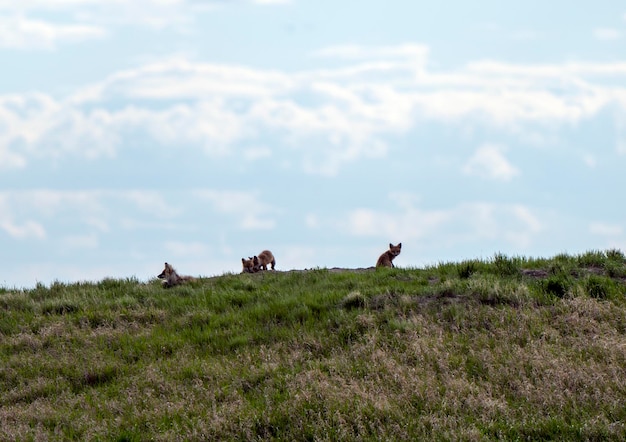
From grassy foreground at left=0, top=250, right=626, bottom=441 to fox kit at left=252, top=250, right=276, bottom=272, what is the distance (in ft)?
14.8

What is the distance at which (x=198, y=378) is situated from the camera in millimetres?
14250

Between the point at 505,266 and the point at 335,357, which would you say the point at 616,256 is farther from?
the point at 335,357

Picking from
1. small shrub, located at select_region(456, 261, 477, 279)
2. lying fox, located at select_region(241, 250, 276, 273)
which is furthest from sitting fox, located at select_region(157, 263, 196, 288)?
small shrub, located at select_region(456, 261, 477, 279)

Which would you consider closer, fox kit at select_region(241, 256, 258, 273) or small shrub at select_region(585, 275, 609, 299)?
small shrub at select_region(585, 275, 609, 299)

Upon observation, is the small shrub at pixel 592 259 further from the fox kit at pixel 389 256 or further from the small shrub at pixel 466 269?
the fox kit at pixel 389 256

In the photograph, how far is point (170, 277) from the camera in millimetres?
21578

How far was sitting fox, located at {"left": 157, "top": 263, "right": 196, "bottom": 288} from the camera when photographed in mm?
21391

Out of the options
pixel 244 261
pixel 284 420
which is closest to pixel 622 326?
pixel 284 420

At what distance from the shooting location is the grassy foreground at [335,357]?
466 inches

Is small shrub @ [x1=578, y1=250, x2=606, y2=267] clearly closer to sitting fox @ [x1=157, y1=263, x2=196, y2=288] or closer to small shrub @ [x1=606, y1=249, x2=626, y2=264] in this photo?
small shrub @ [x1=606, y1=249, x2=626, y2=264]

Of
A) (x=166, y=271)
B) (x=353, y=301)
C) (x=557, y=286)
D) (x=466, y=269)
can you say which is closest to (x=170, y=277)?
(x=166, y=271)

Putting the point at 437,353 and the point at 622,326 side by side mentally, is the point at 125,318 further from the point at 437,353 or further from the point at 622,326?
the point at 622,326

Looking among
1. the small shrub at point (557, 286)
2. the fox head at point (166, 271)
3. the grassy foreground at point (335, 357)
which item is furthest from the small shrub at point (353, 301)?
the fox head at point (166, 271)

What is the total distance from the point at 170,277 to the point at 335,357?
8.26 meters
